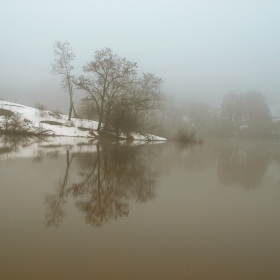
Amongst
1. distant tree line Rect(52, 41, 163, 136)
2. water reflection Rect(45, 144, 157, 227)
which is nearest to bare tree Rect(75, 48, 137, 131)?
distant tree line Rect(52, 41, 163, 136)

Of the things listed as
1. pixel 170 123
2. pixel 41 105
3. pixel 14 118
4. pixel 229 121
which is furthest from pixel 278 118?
pixel 14 118

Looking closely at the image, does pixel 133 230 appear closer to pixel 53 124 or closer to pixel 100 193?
pixel 100 193

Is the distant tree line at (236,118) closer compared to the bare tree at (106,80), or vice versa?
the bare tree at (106,80)

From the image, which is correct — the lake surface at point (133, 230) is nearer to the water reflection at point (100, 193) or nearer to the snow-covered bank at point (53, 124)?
the water reflection at point (100, 193)

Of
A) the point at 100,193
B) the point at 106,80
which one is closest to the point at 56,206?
the point at 100,193

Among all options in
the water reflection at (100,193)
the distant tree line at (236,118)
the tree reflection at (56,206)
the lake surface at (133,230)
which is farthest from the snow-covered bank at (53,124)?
the distant tree line at (236,118)

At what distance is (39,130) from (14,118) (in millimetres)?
2636

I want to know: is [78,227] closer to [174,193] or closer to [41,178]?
[174,193]

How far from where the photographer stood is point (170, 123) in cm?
5434

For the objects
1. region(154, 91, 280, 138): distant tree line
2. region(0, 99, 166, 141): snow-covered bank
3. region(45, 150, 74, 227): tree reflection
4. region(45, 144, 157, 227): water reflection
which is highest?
region(154, 91, 280, 138): distant tree line

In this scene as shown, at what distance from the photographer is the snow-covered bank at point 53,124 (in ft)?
88.5

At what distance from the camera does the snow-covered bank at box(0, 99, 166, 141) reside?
2697 centimetres

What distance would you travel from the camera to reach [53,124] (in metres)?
29.9

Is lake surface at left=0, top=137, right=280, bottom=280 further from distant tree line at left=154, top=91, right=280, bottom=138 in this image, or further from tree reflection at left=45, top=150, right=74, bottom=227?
distant tree line at left=154, top=91, right=280, bottom=138
